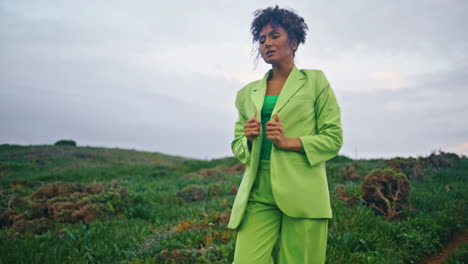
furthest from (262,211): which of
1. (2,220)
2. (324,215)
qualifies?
(2,220)

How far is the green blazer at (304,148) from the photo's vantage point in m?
2.46

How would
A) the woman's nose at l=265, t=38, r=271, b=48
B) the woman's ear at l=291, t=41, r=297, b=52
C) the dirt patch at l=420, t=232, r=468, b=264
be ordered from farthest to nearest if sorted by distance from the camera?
the dirt patch at l=420, t=232, r=468, b=264 → the woman's ear at l=291, t=41, r=297, b=52 → the woman's nose at l=265, t=38, r=271, b=48

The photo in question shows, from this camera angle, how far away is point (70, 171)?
17.8 metres

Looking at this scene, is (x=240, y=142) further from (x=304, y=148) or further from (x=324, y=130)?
(x=324, y=130)

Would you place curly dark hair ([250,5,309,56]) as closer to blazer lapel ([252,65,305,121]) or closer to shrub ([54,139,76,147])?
blazer lapel ([252,65,305,121])

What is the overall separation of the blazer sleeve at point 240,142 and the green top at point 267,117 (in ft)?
0.42

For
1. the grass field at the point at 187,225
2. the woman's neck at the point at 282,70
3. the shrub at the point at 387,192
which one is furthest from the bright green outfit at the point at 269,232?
the shrub at the point at 387,192

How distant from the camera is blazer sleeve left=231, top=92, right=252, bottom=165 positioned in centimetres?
265

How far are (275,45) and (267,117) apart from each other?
626 millimetres

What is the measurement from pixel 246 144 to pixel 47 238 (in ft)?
15.1

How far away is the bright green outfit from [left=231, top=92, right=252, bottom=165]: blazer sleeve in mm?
155

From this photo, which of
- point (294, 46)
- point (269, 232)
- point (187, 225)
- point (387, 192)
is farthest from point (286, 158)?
point (387, 192)

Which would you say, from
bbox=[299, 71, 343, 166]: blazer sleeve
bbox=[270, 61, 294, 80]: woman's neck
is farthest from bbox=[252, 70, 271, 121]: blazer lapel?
bbox=[299, 71, 343, 166]: blazer sleeve

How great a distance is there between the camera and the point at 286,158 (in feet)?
8.26
